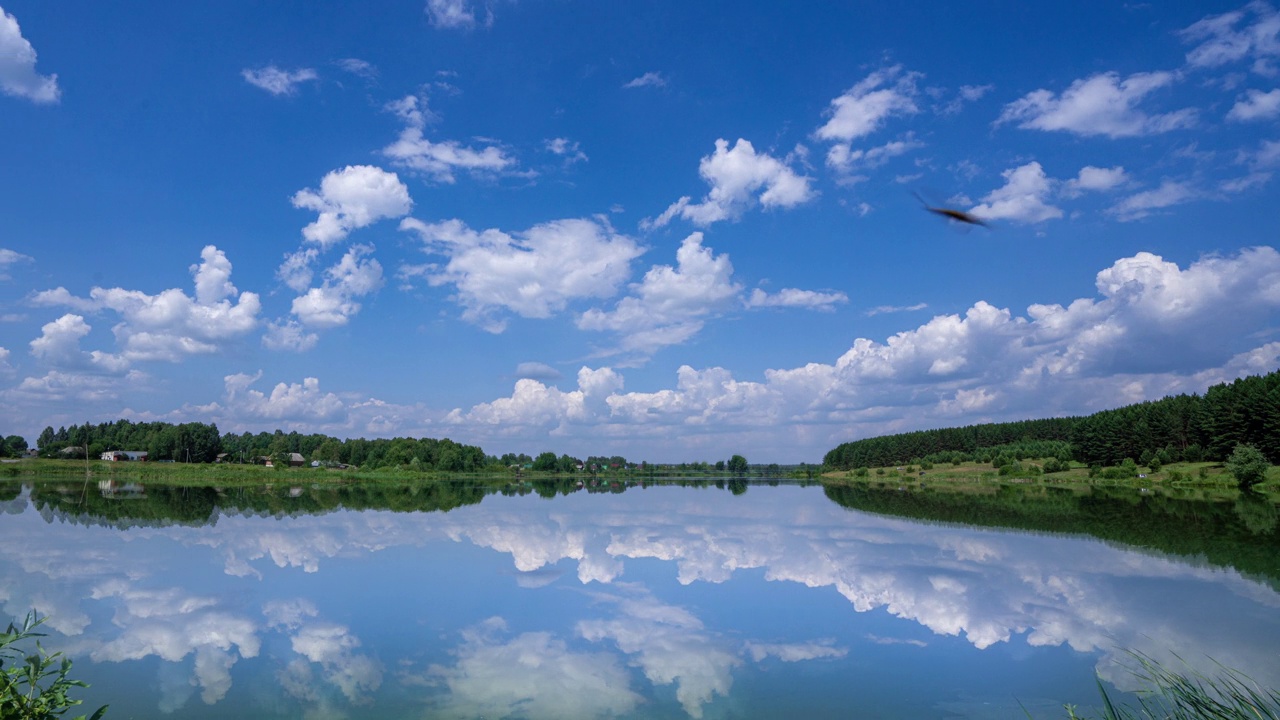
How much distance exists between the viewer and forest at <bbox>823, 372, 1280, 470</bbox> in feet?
235

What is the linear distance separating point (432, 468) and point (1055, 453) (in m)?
123

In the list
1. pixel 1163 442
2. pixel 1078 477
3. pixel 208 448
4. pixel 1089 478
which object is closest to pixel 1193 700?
pixel 1089 478

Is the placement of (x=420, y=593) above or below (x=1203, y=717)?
below

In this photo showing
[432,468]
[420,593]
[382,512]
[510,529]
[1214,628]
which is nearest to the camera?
[1214,628]

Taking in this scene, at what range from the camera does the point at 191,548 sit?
28.5 meters

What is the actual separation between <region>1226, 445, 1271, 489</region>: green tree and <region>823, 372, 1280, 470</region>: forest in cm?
450

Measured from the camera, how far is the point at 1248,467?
64.5 m

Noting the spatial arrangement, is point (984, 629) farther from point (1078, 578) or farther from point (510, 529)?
point (510, 529)

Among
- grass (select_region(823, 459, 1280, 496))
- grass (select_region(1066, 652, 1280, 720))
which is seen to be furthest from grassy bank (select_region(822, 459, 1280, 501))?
grass (select_region(1066, 652, 1280, 720))

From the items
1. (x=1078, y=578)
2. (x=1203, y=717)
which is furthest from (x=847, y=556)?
(x=1203, y=717)

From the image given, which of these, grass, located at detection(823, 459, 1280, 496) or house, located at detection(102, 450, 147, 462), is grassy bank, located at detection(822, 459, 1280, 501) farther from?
house, located at detection(102, 450, 147, 462)

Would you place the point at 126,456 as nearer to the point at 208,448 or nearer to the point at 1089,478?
the point at 208,448

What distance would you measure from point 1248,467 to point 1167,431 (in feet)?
96.9

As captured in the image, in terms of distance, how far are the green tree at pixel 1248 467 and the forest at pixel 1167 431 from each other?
4.50 metres
